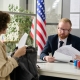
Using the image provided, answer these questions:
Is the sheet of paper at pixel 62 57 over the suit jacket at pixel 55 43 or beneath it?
beneath

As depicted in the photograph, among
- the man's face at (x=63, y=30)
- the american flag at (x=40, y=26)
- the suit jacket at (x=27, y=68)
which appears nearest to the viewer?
the suit jacket at (x=27, y=68)

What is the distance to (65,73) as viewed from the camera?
1.80 meters

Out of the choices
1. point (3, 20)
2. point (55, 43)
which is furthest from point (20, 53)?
point (55, 43)

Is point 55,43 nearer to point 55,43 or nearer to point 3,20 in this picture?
point 55,43

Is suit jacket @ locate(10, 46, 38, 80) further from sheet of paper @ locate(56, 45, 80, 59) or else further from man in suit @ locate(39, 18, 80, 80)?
man in suit @ locate(39, 18, 80, 80)

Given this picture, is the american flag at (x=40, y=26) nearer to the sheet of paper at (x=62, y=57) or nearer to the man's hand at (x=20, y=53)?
the sheet of paper at (x=62, y=57)

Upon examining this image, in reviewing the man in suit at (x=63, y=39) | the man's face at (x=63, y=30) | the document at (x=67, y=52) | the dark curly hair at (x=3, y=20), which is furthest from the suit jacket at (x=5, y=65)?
the man's face at (x=63, y=30)

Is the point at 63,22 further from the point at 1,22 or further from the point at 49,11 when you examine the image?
the point at 1,22

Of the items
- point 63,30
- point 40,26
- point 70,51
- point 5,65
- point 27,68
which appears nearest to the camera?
point 5,65

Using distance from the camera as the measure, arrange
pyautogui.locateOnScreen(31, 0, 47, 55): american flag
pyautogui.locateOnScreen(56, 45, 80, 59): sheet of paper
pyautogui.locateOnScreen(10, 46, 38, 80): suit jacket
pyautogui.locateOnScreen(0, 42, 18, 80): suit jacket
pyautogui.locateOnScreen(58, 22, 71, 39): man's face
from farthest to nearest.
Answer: pyautogui.locateOnScreen(31, 0, 47, 55): american flag, pyautogui.locateOnScreen(58, 22, 71, 39): man's face, pyautogui.locateOnScreen(56, 45, 80, 59): sheet of paper, pyautogui.locateOnScreen(10, 46, 38, 80): suit jacket, pyautogui.locateOnScreen(0, 42, 18, 80): suit jacket

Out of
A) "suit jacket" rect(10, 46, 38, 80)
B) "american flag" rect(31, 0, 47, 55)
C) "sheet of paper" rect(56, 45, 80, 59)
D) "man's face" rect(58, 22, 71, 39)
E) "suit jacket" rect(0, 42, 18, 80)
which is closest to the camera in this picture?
"suit jacket" rect(0, 42, 18, 80)

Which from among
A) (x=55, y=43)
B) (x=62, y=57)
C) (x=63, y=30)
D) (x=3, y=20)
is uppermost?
(x=3, y=20)

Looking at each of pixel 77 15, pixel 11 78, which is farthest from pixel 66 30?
pixel 11 78

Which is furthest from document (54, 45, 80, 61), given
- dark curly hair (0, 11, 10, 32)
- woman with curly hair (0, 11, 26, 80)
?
dark curly hair (0, 11, 10, 32)
